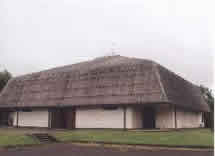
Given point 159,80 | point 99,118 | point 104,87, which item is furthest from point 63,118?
point 159,80

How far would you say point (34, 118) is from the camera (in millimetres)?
28766

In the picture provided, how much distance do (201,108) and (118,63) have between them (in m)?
11.0

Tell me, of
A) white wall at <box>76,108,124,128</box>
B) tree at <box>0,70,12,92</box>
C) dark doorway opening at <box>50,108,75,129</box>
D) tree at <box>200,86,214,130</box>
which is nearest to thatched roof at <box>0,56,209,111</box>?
white wall at <box>76,108,124,128</box>

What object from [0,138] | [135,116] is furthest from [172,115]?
[0,138]

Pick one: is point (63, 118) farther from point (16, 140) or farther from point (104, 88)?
point (16, 140)

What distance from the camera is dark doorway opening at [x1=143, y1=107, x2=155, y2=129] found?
25.3 m

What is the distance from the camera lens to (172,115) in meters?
24.4

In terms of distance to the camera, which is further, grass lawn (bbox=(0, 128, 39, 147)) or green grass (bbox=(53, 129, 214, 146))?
grass lawn (bbox=(0, 128, 39, 147))

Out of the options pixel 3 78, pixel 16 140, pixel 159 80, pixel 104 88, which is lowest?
pixel 16 140

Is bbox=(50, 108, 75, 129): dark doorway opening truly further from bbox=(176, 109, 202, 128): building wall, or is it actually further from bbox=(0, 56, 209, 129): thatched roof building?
bbox=(176, 109, 202, 128): building wall

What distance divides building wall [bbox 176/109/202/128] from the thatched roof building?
0.89m

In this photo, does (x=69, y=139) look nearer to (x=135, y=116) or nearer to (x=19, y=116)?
(x=135, y=116)

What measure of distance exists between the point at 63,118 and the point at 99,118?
4.98 m

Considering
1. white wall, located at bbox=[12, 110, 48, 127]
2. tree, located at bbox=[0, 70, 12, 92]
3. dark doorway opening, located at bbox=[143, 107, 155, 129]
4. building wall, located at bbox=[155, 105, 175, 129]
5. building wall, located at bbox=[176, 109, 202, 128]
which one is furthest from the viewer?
tree, located at bbox=[0, 70, 12, 92]
